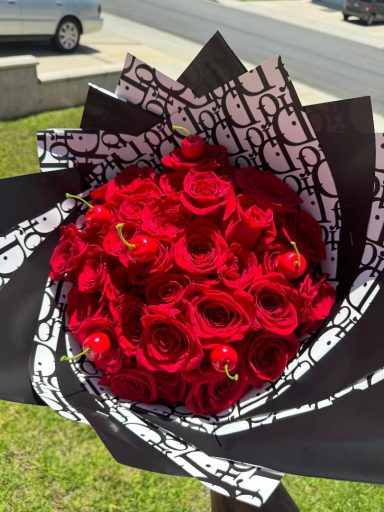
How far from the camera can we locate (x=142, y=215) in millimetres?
1060

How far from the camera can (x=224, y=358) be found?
36.3 inches

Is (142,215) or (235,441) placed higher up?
(142,215)

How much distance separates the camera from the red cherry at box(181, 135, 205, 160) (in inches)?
43.3

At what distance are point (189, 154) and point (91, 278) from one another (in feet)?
1.07

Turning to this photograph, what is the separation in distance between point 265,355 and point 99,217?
435 mm

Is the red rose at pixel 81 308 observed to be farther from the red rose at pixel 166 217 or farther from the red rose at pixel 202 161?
the red rose at pixel 202 161

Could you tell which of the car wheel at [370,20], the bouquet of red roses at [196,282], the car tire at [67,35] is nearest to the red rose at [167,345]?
the bouquet of red roses at [196,282]

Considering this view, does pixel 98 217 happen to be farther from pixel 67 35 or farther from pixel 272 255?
pixel 67 35

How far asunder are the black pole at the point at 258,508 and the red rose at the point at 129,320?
0.60 m

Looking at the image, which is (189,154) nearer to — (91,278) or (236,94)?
(236,94)

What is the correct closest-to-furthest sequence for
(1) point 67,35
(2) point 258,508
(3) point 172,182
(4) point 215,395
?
1. (4) point 215,395
2. (3) point 172,182
3. (2) point 258,508
4. (1) point 67,35

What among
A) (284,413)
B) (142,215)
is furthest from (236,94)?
(284,413)

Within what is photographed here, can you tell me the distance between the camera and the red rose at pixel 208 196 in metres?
1.02

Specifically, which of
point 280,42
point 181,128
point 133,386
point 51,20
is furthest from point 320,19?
point 133,386
